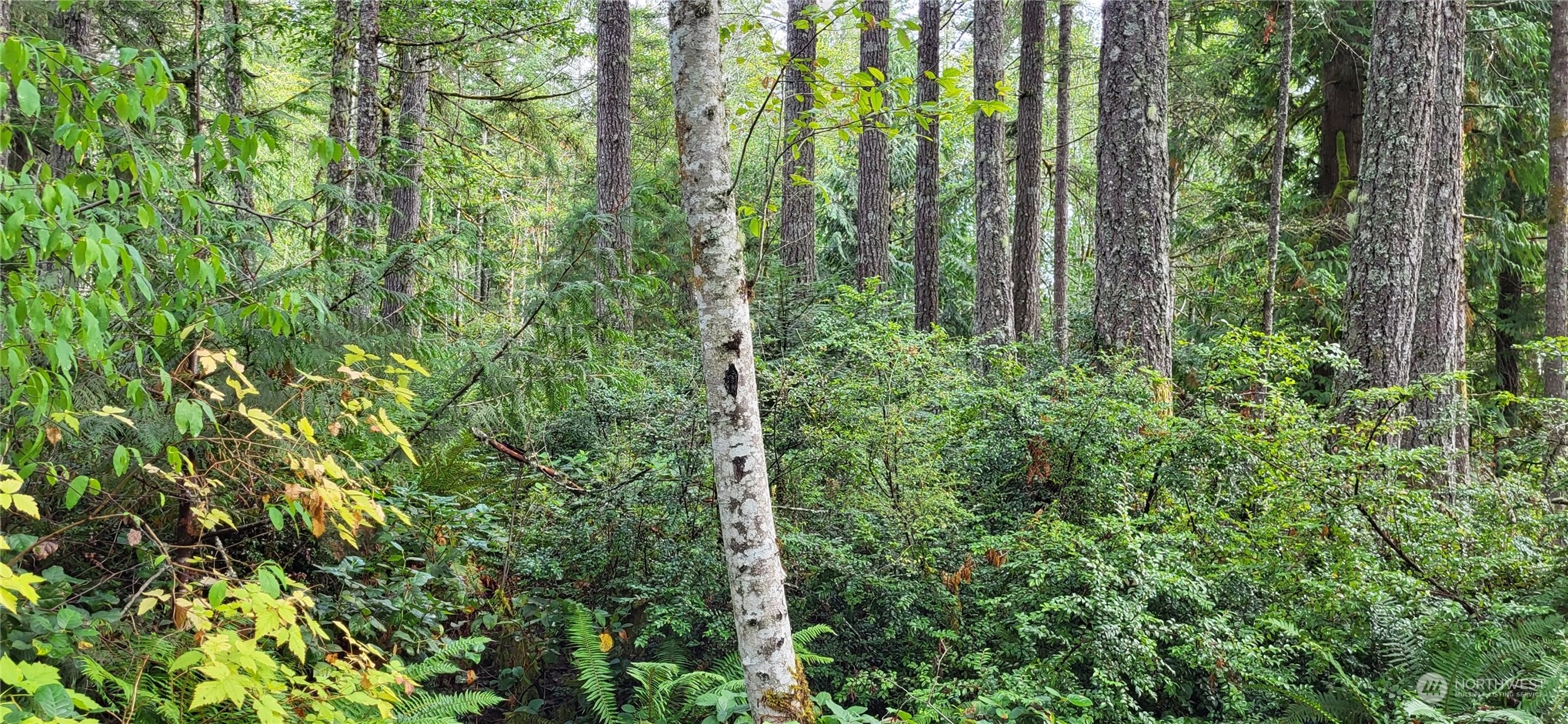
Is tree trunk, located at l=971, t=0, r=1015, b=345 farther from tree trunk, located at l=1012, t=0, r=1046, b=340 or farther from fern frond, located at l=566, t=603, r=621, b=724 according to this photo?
fern frond, located at l=566, t=603, r=621, b=724

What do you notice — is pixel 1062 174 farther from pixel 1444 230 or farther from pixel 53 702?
pixel 53 702

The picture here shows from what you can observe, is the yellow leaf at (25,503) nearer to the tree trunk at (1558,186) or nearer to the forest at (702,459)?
the forest at (702,459)

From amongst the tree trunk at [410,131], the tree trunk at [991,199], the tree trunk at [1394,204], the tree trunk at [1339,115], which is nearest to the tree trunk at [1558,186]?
the tree trunk at [1339,115]

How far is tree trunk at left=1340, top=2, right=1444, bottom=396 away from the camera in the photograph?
22.4 ft

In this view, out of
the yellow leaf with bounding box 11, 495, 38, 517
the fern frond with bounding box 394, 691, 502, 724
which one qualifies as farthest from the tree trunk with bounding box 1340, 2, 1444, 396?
the yellow leaf with bounding box 11, 495, 38, 517

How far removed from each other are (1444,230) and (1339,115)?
515cm

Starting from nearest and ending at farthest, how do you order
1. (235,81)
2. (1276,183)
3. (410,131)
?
(235,81), (410,131), (1276,183)

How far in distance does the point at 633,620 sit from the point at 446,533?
128cm

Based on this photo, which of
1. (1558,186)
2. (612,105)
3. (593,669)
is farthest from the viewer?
(612,105)

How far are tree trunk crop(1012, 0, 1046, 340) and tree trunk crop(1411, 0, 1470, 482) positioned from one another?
479 centimetres

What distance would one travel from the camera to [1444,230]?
8.27 m

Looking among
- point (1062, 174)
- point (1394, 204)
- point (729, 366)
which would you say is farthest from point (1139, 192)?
point (1062, 174)

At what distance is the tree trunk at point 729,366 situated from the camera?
11.0 ft

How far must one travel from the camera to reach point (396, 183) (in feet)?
18.8
